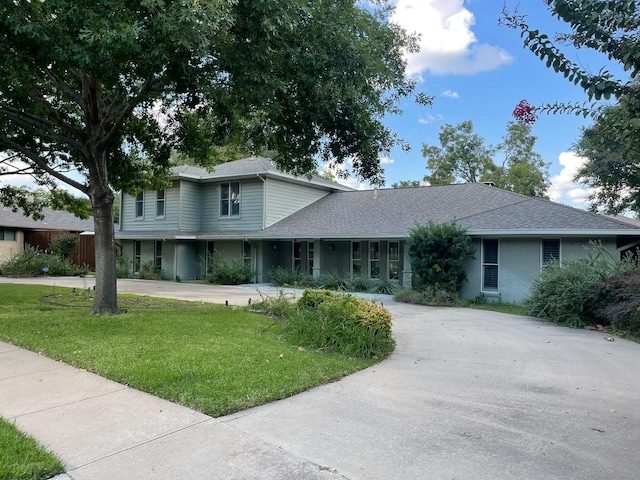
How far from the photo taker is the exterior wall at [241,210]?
21.6m

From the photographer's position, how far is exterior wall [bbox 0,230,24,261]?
93.0ft

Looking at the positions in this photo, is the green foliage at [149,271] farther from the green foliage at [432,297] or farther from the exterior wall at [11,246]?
the green foliage at [432,297]

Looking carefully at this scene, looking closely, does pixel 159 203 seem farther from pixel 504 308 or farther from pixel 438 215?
pixel 504 308

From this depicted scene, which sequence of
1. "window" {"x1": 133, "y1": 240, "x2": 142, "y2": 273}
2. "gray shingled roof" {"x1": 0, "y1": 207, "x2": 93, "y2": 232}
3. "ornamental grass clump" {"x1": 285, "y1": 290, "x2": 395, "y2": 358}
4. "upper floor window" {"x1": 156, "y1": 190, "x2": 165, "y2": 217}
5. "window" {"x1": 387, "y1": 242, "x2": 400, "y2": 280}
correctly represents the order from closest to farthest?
"ornamental grass clump" {"x1": 285, "y1": 290, "x2": 395, "y2": 358}
"window" {"x1": 387, "y1": 242, "x2": 400, "y2": 280}
"upper floor window" {"x1": 156, "y1": 190, "x2": 165, "y2": 217}
"window" {"x1": 133, "y1": 240, "x2": 142, "y2": 273}
"gray shingled roof" {"x1": 0, "y1": 207, "x2": 93, "y2": 232}

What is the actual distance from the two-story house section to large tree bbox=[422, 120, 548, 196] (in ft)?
57.3

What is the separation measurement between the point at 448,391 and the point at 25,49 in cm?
850

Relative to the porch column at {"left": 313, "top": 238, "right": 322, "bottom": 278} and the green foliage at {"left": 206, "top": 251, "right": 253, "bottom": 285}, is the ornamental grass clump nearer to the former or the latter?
the porch column at {"left": 313, "top": 238, "right": 322, "bottom": 278}

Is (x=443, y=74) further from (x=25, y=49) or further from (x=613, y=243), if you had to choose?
(x=25, y=49)

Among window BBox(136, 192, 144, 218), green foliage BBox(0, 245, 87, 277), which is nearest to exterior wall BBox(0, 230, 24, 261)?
green foliage BBox(0, 245, 87, 277)

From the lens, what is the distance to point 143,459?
137 inches

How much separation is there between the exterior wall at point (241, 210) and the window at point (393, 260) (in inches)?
248

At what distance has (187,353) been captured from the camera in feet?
21.1

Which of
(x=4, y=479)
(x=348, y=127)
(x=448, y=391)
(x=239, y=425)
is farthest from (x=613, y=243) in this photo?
(x=4, y=479)

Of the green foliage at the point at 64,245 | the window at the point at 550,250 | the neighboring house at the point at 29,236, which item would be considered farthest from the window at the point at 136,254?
the window at the point at 550,250
